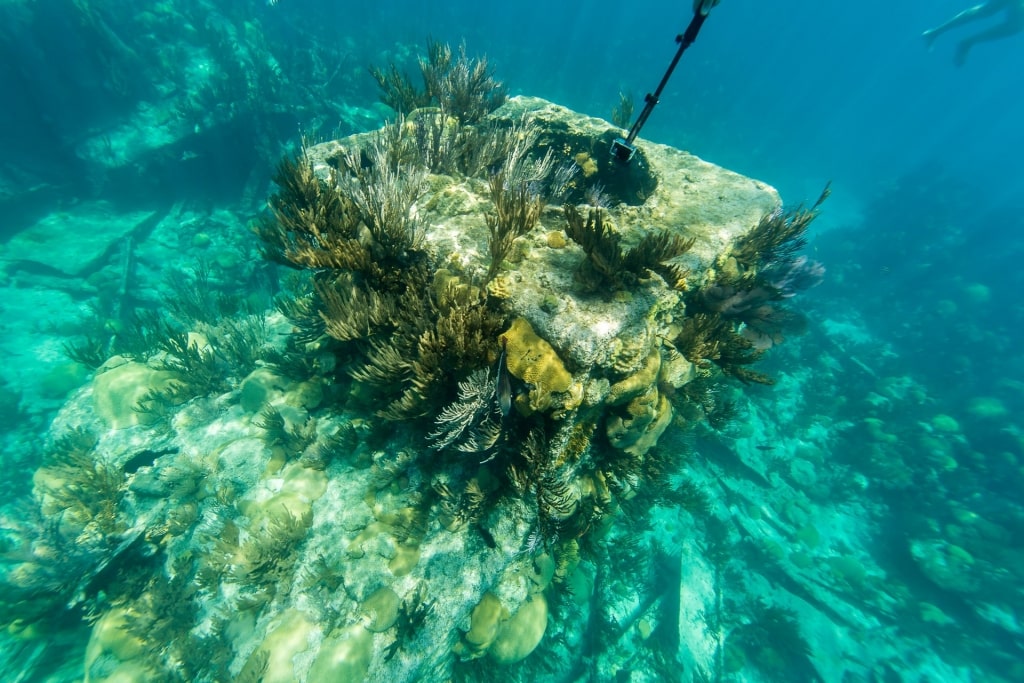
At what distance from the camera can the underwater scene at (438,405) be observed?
409 cm

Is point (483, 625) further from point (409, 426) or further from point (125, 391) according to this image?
point (125, 391)

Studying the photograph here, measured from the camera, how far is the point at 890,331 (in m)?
19.7

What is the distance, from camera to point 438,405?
401 cm

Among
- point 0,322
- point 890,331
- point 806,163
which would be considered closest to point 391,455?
point 0,322

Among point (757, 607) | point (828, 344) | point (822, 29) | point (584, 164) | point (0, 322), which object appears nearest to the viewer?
point (584, 164)

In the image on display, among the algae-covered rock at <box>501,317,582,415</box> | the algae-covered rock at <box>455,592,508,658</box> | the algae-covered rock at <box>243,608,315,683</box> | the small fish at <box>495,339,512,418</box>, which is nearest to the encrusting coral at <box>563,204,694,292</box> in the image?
the algae-covered rock at <box>501,317,582,415</box>

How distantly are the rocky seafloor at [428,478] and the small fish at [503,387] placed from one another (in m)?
0.06

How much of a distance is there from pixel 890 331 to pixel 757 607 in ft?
59.9

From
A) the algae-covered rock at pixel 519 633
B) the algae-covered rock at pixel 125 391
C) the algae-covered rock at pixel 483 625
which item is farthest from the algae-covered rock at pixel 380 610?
the algae-covered rock at pixel 125 391

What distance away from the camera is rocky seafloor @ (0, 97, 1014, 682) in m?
3.92

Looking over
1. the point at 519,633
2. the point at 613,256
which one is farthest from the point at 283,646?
the point at 613,256

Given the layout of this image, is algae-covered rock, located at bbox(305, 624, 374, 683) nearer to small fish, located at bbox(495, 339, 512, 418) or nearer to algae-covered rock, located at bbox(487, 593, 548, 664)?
algae-covered rock, located at bbox(487, 593, 548, 664)

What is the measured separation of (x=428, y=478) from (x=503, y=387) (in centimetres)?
177

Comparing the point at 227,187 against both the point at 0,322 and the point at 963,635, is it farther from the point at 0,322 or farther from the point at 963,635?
the point at 963,635
